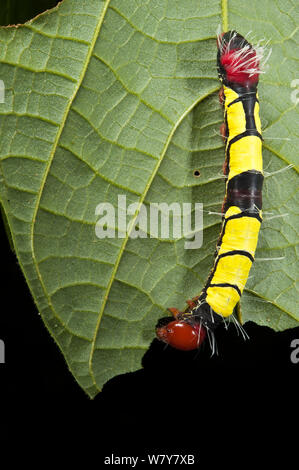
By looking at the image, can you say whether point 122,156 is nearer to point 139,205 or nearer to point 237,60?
point 139,205

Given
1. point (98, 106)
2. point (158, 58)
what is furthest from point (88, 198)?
point (158, 58)

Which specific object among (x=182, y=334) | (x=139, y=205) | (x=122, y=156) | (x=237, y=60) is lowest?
(x=182, y=334)

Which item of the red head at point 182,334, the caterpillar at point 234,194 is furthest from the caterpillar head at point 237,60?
the red head at point 182,334

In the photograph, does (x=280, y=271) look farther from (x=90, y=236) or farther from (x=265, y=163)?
(x=90, y=236)

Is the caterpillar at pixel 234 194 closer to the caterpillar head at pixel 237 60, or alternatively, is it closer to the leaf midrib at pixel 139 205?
the caterpillar head at pixel 237 60

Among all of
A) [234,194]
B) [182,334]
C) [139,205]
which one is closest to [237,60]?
[234,194]
